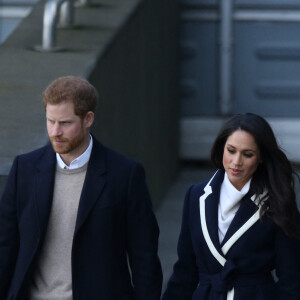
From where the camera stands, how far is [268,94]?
10523 millimetres

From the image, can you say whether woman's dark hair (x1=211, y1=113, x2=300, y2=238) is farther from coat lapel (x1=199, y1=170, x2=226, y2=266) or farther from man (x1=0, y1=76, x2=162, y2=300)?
man (x1=0, y1=76, x2=162, y2=300)

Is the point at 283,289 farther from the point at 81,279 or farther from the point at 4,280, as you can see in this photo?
the point at 4,280

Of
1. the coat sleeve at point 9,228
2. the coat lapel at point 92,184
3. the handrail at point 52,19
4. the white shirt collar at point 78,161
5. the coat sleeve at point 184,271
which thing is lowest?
the coat sleeve at point 184,271

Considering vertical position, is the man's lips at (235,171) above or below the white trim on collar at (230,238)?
above

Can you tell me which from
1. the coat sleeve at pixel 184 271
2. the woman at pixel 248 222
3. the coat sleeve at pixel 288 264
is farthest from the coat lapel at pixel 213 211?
the coat sleeve at pixel 288 264

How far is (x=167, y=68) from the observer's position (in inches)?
390

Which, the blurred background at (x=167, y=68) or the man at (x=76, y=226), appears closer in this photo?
the man at (x=76, y=226)

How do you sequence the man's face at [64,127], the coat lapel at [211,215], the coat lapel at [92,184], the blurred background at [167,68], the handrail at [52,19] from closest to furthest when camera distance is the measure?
the man's face at [64,127]
the coat lapel at [92,184]
the coat lapel at [211,215]
the handrail at [52,19]
the blurred background at [167,68]

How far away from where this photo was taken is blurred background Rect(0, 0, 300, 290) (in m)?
7.30

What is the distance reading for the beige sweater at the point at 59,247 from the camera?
438 centimetres

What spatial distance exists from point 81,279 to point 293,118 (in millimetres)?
6303

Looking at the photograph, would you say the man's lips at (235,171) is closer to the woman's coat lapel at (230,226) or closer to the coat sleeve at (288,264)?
the woman's coat lapel at (230,226)

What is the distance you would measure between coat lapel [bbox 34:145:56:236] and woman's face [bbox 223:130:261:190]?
654mm

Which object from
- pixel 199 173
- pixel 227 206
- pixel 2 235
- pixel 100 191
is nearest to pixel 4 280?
pixel 2 235
